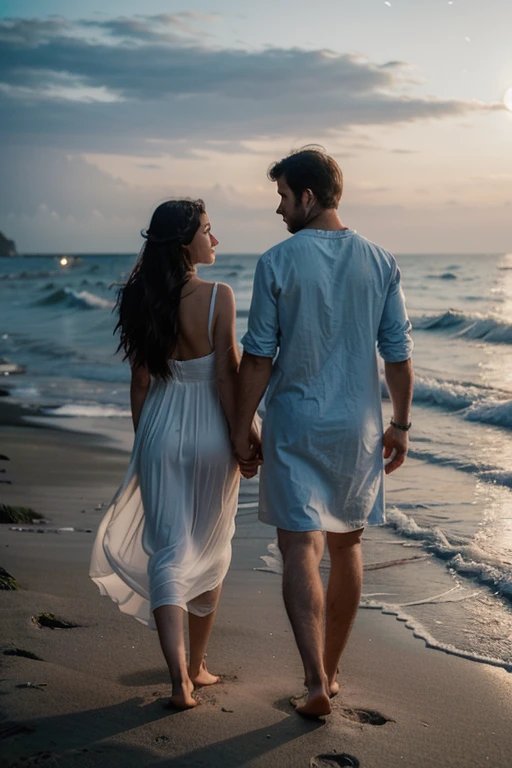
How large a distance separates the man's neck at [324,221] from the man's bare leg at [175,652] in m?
1.34

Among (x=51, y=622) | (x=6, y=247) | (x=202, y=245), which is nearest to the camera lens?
(x=202, y=245)

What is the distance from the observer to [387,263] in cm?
303

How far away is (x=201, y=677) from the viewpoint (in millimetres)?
3113

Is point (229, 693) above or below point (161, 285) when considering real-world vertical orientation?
below

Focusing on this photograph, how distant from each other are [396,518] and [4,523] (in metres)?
2.38

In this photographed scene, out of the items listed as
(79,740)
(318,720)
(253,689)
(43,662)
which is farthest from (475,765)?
(43,662)

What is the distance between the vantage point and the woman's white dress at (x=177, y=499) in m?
3.08

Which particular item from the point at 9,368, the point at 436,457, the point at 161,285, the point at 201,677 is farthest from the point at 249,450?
the point at 9,368

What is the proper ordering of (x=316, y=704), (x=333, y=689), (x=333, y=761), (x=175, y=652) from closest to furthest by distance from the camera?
(x=333, y=761) < (x=316, y=704) < (x=175, y=652) < (x=333, y=689)

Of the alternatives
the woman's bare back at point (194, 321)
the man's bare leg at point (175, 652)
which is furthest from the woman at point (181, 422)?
the man's bare leg at point (175, 652)

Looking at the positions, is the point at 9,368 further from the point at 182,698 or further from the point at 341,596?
the point at 182,698

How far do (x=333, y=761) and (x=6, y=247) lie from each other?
96.1m

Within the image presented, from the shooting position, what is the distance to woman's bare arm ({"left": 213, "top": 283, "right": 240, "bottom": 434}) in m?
3.12

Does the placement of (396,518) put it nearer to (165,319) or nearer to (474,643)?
(474,643)
